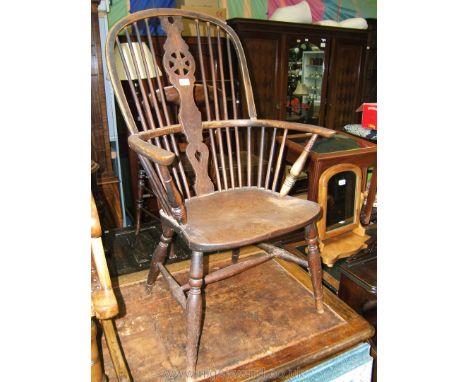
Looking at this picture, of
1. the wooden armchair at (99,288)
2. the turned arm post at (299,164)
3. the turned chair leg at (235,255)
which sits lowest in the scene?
the turned chair leg at (235,255)

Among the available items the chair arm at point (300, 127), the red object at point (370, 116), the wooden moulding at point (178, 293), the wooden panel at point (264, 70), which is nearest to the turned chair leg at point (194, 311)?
the wooden moulding at point (178, 293)

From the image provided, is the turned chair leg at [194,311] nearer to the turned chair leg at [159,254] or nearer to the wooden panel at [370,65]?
the turned chair leg at [159,254]

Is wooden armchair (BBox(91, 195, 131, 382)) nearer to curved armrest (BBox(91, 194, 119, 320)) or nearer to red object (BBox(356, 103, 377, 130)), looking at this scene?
curved armrest (BBox(91, 194, 119, 320))

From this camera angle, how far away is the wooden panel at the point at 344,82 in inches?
134

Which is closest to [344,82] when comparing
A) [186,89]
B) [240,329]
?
[186,89]

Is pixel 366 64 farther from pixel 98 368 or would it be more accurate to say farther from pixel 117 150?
pixel 98 368

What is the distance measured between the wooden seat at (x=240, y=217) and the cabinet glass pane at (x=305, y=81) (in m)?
2.05

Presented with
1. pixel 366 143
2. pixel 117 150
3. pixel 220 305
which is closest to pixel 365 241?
pixel 366 143

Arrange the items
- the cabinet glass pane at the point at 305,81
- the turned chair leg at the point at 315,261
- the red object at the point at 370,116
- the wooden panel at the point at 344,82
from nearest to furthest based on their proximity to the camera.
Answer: the turned chair leg at the point at 315,261 < the red object at the point at 370,116 < the cabinet glass pane at the point at 305,81 < the wooden panel at the point at 344,82

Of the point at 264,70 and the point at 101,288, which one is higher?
the point at 264,70

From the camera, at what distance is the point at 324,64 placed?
11.0 ft

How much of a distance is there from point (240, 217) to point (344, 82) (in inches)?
113

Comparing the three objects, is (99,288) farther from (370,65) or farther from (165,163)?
(370,65)
